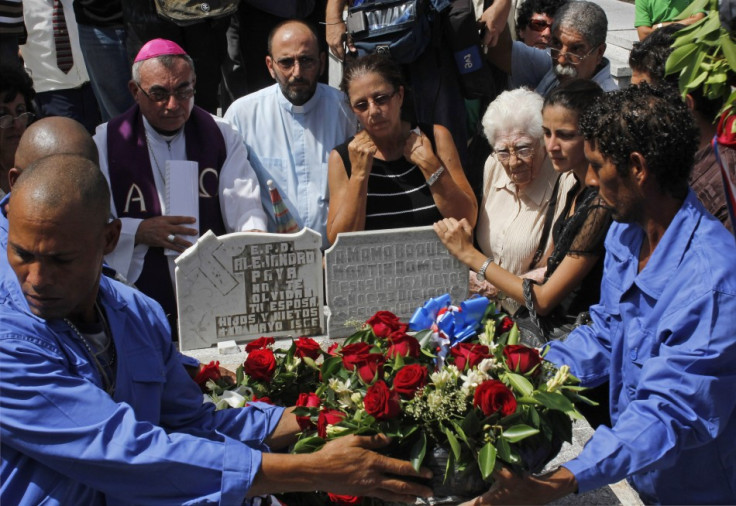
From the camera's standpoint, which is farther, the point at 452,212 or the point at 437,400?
the point at 452,212

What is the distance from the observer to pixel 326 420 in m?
2.77

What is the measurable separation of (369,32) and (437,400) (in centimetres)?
327

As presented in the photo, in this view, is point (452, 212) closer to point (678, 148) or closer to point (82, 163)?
point (678, 148)

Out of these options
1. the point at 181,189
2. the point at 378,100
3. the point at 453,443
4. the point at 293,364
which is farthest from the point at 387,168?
the point at 453,443

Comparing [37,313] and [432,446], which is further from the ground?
[37,313]

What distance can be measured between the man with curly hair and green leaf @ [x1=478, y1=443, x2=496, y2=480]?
0.27ft

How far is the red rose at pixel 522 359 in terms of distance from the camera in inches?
112

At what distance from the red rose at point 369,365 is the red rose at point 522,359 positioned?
0.41 metres

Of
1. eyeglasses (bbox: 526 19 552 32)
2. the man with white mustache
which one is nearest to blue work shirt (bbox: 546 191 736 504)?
the man with white mustache

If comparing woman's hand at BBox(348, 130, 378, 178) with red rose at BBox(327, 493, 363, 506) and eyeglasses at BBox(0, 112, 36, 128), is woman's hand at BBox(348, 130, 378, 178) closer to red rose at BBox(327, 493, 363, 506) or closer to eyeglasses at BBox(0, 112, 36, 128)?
eyeglasses at BBox(0, 112, 36, 128)

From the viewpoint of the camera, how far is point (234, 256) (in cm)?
420

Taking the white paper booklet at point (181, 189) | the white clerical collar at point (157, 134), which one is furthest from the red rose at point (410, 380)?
the white clerical collar at point (157, 134)

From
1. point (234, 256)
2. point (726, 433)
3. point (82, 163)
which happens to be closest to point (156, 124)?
point (234, 256)

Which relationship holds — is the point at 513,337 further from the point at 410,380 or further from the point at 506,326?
the point at 410,380
